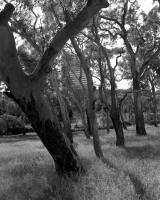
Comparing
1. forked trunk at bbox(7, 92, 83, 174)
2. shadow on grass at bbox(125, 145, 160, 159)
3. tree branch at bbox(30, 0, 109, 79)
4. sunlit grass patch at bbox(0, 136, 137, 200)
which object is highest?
tree branch at bbox(30, 0, 109, 79)

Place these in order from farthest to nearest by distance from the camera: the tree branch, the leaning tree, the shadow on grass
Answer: the shadow on grass < the tree branch < the leaning tree

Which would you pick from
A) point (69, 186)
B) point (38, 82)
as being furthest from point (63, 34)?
point (69, 186)

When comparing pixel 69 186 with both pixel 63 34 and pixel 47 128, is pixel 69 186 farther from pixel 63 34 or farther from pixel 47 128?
pixel 63 34

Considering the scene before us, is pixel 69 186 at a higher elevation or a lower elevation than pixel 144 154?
lower

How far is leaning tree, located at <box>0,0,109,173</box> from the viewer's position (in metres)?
7.06

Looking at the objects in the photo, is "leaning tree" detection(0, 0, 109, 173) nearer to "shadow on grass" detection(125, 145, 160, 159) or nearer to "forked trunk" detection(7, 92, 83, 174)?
"forked trunk" detection(7, 92, 83, 174)

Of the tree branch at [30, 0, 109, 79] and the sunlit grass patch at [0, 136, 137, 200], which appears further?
the tree branch at [30, 0, 109, 79]

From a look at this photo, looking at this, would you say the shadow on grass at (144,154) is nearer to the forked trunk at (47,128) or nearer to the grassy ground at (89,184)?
the grassy ground at (89,184)

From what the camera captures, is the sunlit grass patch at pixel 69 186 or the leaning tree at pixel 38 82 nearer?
the sunlit grass patch at pixel 69 186

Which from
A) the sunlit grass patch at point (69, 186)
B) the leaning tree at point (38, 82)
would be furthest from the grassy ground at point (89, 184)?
the leaning tree at point (38, 82)

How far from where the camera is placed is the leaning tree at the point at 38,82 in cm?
706

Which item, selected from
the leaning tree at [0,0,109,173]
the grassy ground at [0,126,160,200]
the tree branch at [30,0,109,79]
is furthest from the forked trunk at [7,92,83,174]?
the tree branch at [30,0,109,79]

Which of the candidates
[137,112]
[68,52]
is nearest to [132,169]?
[68,52]

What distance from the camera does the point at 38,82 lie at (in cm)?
743
